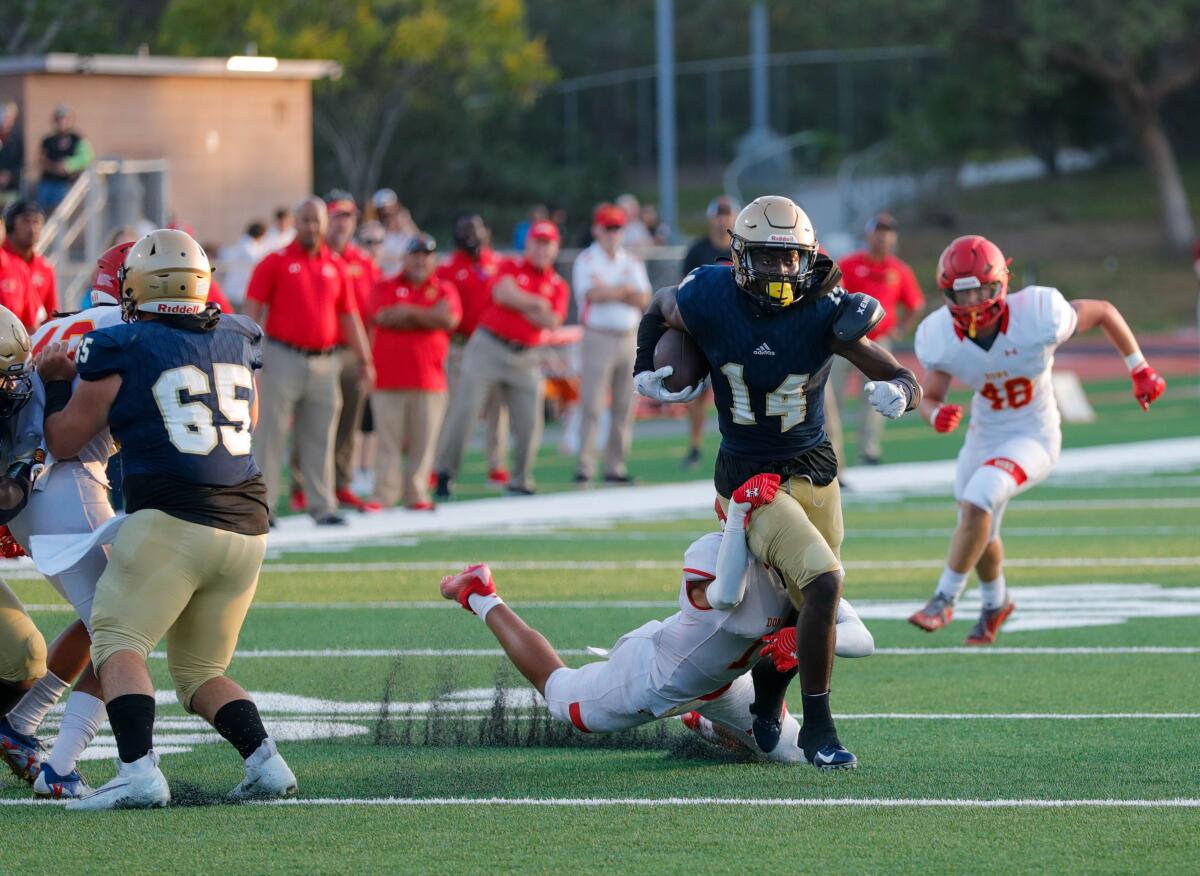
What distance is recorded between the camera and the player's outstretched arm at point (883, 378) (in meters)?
6.46

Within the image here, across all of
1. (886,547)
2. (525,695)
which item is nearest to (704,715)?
(525,695)

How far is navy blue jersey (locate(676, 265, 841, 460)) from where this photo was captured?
6590 millimetres

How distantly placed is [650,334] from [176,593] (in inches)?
76.3

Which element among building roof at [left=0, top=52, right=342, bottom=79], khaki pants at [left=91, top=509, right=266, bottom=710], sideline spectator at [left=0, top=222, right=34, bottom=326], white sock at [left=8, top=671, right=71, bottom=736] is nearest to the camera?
khaki pants at [left=91, top=509, right=266, bottom=710]

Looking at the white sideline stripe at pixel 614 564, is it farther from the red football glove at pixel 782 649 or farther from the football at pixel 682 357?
the red football glove at pixel 782 649

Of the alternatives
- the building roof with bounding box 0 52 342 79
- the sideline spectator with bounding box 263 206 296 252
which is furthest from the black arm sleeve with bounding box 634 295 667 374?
the building roof with bounding box 0 52 342 79

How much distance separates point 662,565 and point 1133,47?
1058 inches

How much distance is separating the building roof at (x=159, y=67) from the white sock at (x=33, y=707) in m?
14.3

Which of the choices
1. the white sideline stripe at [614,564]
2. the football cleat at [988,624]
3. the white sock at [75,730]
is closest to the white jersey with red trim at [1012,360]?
the football cleat at [988,624]

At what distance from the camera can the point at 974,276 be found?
8914 mm

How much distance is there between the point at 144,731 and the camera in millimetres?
5809

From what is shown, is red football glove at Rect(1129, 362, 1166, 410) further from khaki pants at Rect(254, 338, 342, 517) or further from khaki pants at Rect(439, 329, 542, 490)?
khaki pants at Rect(439, 329, 542, 490)

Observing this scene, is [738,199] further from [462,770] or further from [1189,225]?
[462,770]

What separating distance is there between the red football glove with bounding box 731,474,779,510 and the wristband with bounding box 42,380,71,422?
218 centimetres
